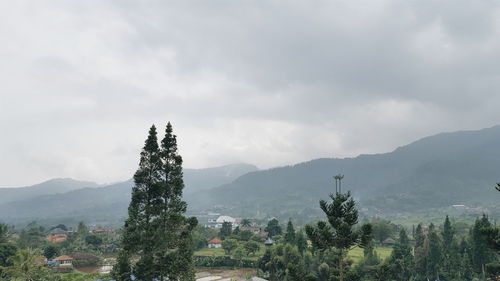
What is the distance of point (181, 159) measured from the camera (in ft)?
75.9

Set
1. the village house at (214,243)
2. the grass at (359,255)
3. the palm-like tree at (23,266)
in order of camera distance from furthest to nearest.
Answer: the village house at (214,243), the grass at (359,255), the palm-like tree at (23,266)

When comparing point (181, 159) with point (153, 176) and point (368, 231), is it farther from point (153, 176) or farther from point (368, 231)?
point (368, 231)

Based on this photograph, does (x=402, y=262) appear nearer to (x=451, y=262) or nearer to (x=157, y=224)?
(x=451, y=262)

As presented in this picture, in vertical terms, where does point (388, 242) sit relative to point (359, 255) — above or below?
below

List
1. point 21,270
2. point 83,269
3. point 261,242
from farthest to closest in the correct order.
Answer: point 261,242 < point 83,269 < point 21,270

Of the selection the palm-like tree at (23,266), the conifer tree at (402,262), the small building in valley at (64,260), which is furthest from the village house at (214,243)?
the palm-like tree at (23,266)

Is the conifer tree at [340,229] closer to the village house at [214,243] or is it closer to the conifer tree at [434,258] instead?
the conifer tree at [434,258]

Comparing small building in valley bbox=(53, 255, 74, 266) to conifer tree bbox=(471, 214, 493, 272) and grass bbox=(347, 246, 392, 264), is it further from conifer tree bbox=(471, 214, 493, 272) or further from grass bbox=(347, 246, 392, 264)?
conifer tree bbox=(471, 214, 493, 272)

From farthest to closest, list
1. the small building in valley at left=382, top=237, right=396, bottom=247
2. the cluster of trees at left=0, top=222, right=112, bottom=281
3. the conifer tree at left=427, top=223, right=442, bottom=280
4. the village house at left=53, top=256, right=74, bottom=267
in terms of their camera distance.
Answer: the small building in valley at left=382, top=237, right=396, bottom=247, the village house at left=53, top=256, right=74, bottom=267, the conifer tree at left=427, top=223, right=442, bottom=280, the cluster of trees at left=0, top=222, right=112, bottom=281

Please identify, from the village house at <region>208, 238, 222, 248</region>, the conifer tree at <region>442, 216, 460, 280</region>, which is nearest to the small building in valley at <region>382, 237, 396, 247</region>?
the conifer tree at <region>442, 216, 460, 280</region>

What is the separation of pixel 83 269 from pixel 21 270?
121ft

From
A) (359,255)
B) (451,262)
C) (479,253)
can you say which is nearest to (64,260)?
(359,255)

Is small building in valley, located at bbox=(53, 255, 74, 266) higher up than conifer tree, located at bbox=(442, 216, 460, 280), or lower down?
lower down

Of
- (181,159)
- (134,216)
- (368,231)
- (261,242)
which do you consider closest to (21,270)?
(134,216)
